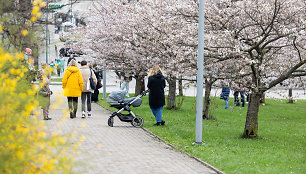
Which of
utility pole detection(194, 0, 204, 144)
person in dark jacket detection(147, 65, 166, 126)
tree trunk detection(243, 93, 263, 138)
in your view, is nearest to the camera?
utility pole detection(194, 0, 204, 144)

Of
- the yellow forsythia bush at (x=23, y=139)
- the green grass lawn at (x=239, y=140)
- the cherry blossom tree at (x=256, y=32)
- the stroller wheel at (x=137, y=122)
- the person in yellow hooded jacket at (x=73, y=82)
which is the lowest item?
the green grass lawn at (x=239, y=140)

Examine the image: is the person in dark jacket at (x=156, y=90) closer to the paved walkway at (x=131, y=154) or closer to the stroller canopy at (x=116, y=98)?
the stroller canopy at (x=116, y=98)

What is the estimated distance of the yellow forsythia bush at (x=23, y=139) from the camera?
13.8 ft

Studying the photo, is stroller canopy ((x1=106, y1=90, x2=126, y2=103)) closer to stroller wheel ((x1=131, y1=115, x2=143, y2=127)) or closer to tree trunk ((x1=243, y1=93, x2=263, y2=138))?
stroller wheel ((x1=131, y1=115, x2=143, y2=127))

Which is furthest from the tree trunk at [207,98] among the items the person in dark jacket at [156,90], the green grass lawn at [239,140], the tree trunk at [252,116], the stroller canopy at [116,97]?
the tree trunk at [252,116]

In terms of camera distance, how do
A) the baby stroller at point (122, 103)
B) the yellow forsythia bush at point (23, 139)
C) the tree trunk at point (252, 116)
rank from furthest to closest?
the baby stroller at point (122, 103), the tree trunk at point (252, 116), the yellow forsythia bush at point (23, 139)

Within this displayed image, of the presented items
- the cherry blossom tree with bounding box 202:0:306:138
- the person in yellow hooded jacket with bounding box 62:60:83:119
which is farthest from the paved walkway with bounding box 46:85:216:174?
the cherry blossom tree with bounding box 202:0:306:138

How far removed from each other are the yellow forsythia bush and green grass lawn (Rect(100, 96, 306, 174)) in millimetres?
4311

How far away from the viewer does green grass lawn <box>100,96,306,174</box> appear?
29.3ft

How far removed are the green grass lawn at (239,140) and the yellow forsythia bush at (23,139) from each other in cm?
431

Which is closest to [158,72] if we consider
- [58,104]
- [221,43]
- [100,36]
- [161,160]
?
[221,43]

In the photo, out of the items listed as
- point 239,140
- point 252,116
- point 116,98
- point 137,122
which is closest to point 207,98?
point 137,122

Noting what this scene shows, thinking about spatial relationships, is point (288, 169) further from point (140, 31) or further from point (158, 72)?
point (140, 31)

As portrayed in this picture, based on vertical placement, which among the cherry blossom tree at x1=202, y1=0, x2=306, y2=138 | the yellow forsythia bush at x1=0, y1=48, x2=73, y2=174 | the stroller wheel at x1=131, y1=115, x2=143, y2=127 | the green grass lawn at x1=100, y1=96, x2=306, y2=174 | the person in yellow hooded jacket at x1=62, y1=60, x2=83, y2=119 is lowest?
the green grass lawn at x1=100, y1=96, x2=306, y2=174
